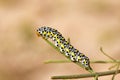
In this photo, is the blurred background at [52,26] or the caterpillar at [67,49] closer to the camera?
the caterpillar at [67,49]

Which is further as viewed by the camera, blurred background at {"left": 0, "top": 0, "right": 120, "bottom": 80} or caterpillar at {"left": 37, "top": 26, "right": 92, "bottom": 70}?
blurred background at {"left": 0, "top": 0, "right": 120, "bottom": 80}

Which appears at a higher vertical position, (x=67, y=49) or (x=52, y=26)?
(x=52, y=26)

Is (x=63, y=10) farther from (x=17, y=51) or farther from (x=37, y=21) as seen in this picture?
(x=17, y=51)

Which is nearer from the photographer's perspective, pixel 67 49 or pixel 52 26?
pixel 67 49

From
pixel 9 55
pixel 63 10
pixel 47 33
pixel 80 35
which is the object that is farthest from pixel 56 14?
pixel 47 33

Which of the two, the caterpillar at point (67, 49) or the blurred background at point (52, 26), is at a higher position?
the blurred background at point (52, 26)

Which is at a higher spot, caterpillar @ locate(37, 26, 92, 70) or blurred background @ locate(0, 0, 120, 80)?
blurred background @ locate(0, 0, 120, 80)
